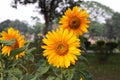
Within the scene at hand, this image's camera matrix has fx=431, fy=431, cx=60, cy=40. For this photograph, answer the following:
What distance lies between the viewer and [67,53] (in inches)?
91.7

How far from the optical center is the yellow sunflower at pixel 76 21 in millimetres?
2680

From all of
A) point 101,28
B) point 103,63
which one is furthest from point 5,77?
point 101,28

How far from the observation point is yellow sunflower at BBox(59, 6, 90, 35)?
2680 millimetres

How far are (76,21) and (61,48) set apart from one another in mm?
441

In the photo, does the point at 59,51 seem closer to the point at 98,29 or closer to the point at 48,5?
the point at 48,5

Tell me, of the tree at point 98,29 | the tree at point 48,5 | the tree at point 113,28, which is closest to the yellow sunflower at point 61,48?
the tree at point 48,5

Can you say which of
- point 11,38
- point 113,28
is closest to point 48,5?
point 11,38

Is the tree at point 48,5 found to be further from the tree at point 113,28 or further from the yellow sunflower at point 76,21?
the tree at point 113,28

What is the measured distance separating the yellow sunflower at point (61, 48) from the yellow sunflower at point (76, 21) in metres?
0.34

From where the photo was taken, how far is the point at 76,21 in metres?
2.72

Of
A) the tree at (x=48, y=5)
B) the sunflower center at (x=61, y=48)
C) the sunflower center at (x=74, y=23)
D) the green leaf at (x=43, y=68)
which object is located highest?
the sunflower center at (x=74, y=23)

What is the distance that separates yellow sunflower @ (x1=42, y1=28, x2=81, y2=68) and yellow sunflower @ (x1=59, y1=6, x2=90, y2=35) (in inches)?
13.6

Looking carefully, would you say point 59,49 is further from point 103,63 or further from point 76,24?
point 103,63

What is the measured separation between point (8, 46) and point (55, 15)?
97.8 ft
